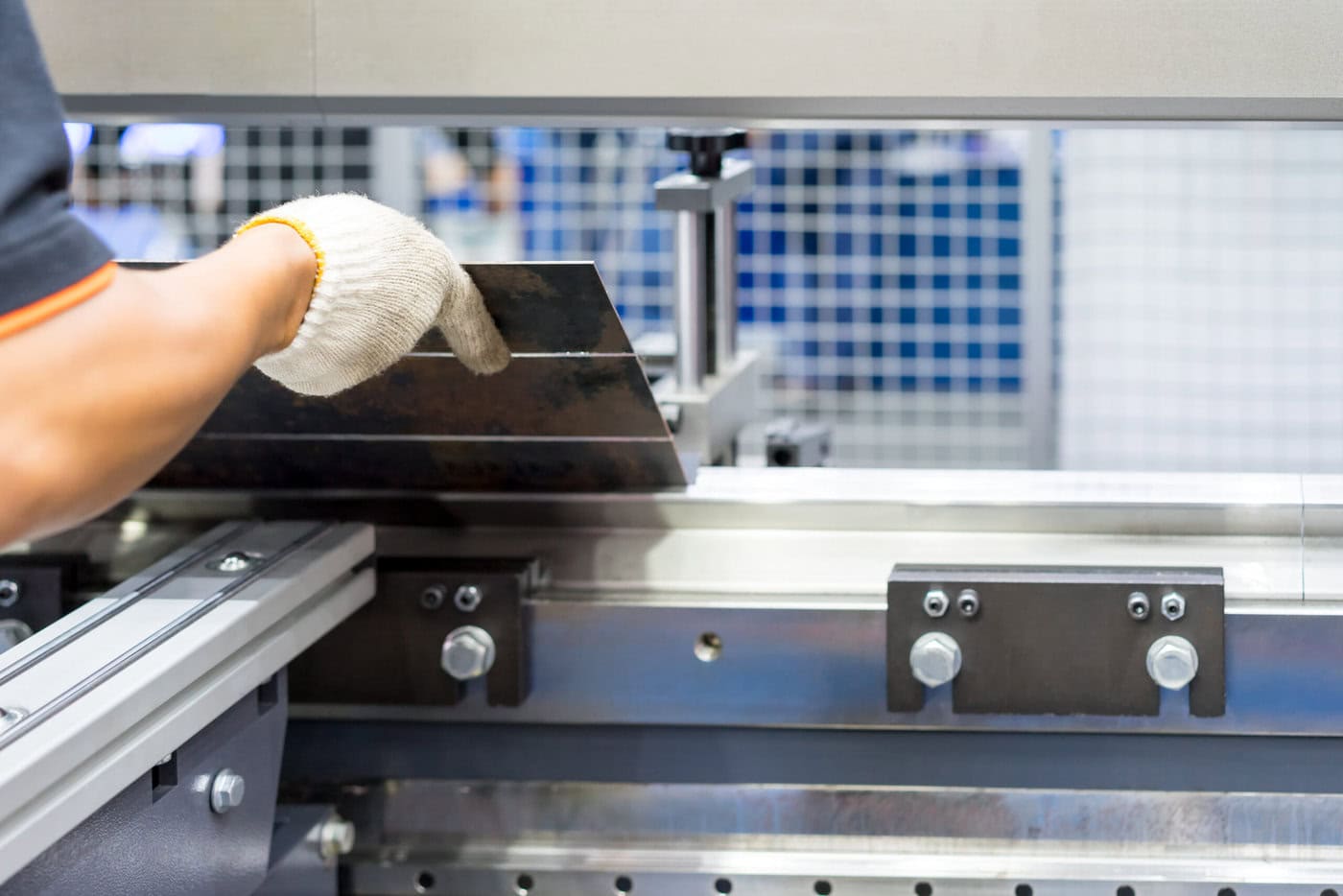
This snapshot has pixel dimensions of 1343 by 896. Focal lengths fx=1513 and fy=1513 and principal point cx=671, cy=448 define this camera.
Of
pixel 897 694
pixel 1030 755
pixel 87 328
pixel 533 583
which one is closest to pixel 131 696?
pixel 87 328

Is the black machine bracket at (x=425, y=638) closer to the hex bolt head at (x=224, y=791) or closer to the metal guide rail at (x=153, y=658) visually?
the metal guide rail at (x=153, y=658)

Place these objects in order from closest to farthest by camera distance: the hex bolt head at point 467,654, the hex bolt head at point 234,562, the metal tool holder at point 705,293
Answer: the hex bolt head at point 234,562
the hex bolt head at point 467,654
the metal tool holder at point 705,293

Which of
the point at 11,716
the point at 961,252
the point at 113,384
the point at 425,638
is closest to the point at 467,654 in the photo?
the point at 425,638

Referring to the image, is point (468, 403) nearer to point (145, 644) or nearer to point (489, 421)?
point (489, 421)

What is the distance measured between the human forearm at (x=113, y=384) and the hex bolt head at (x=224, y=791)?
33cm

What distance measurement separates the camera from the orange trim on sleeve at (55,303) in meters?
0.65

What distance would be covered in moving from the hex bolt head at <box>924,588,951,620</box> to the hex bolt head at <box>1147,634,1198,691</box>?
16 centimetres

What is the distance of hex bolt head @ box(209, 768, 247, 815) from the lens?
3.31ft

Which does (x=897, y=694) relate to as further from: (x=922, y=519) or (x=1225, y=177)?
(x=1225, y=177)

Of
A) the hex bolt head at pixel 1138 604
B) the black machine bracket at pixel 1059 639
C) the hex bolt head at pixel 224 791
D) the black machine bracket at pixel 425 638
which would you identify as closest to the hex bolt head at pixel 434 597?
the black machine bracket at pixel 425 638

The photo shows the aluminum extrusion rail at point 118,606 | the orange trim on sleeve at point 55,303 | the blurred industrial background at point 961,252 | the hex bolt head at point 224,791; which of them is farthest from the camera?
the blurred industrial background at point 961,252

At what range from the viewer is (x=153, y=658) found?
91cm

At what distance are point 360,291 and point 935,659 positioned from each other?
515 millimetres

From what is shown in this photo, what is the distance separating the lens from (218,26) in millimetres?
1214
